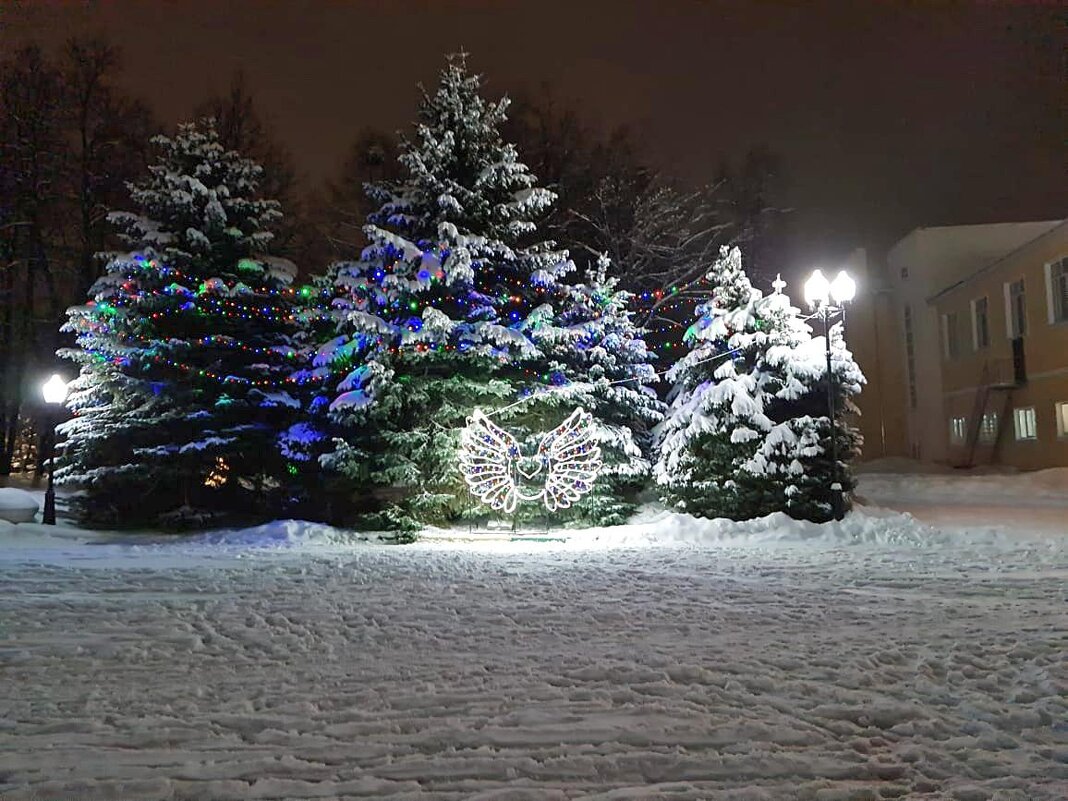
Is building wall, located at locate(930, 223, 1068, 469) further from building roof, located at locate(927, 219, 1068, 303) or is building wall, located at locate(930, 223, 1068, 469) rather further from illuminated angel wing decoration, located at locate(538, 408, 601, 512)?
illuminated angel wing decoration, located at locate(538, 408, 601, 512)

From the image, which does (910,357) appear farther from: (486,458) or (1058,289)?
(486,458)

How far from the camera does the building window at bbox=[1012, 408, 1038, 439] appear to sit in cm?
2642

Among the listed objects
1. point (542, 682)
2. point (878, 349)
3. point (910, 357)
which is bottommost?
point (542, 682)

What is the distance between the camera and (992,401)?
28469 mm

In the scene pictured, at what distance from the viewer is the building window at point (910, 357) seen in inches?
1377

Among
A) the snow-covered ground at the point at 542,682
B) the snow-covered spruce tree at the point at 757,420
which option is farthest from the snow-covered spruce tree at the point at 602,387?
the snow-covered ground at the point at 542,682

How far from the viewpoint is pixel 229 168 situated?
65.7 feet

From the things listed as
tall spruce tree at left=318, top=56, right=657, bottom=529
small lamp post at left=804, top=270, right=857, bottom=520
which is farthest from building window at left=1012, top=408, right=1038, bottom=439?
tall spruce tree at left=318, top=56, right=657, bottom=529

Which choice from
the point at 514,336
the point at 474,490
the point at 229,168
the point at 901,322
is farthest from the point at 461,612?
the point at 901,322

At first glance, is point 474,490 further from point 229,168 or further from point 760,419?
point 229,168

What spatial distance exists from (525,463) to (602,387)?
2.56 m

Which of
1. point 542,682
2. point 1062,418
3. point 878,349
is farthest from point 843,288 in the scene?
point 878,349

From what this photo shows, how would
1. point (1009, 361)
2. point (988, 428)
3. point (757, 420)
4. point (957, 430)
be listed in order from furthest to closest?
point (957, 430), point (988, 428), point (1009, 361), point (757, 420)

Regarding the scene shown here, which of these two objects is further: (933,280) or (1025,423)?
(933,280)
